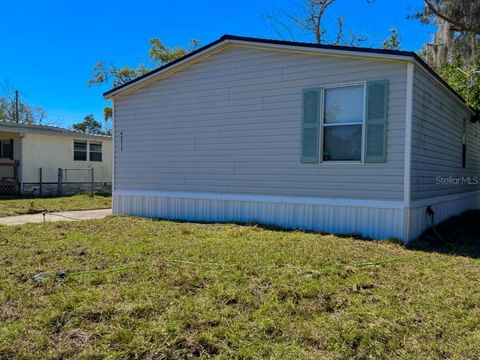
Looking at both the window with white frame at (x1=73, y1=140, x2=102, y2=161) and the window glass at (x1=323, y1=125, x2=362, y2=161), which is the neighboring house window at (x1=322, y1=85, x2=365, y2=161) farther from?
the window with white frame at (x1=73, y1=140, x2=102, y2=161)

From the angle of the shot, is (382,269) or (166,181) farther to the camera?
(166,181)

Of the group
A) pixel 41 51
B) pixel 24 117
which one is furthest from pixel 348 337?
pixel 24 117

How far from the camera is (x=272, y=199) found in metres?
8.24

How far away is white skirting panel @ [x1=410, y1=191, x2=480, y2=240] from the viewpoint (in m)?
7.21

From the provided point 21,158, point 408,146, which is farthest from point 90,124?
point 408,146

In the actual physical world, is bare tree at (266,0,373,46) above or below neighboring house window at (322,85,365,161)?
above

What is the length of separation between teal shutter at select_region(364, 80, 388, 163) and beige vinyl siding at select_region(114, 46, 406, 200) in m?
0.10

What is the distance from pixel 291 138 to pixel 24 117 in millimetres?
44985

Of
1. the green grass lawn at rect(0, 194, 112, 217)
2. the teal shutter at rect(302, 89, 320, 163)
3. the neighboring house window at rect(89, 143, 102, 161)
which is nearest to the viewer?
the teal shutter at rect(302, 89, 320, 163)

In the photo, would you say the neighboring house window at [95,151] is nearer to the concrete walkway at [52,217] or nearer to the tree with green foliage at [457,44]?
the concrete walkway at [52,217]

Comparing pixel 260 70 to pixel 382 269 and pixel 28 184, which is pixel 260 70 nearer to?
pixel 382 269

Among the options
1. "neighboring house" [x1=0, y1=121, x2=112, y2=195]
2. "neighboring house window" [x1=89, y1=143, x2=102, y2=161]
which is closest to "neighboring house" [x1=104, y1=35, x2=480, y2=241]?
"neighboring house" [x1=0, y1=121, x2=112, y2=195]

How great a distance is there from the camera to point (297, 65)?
7.97 m

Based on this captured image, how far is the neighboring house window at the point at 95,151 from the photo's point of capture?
19.9 meters
